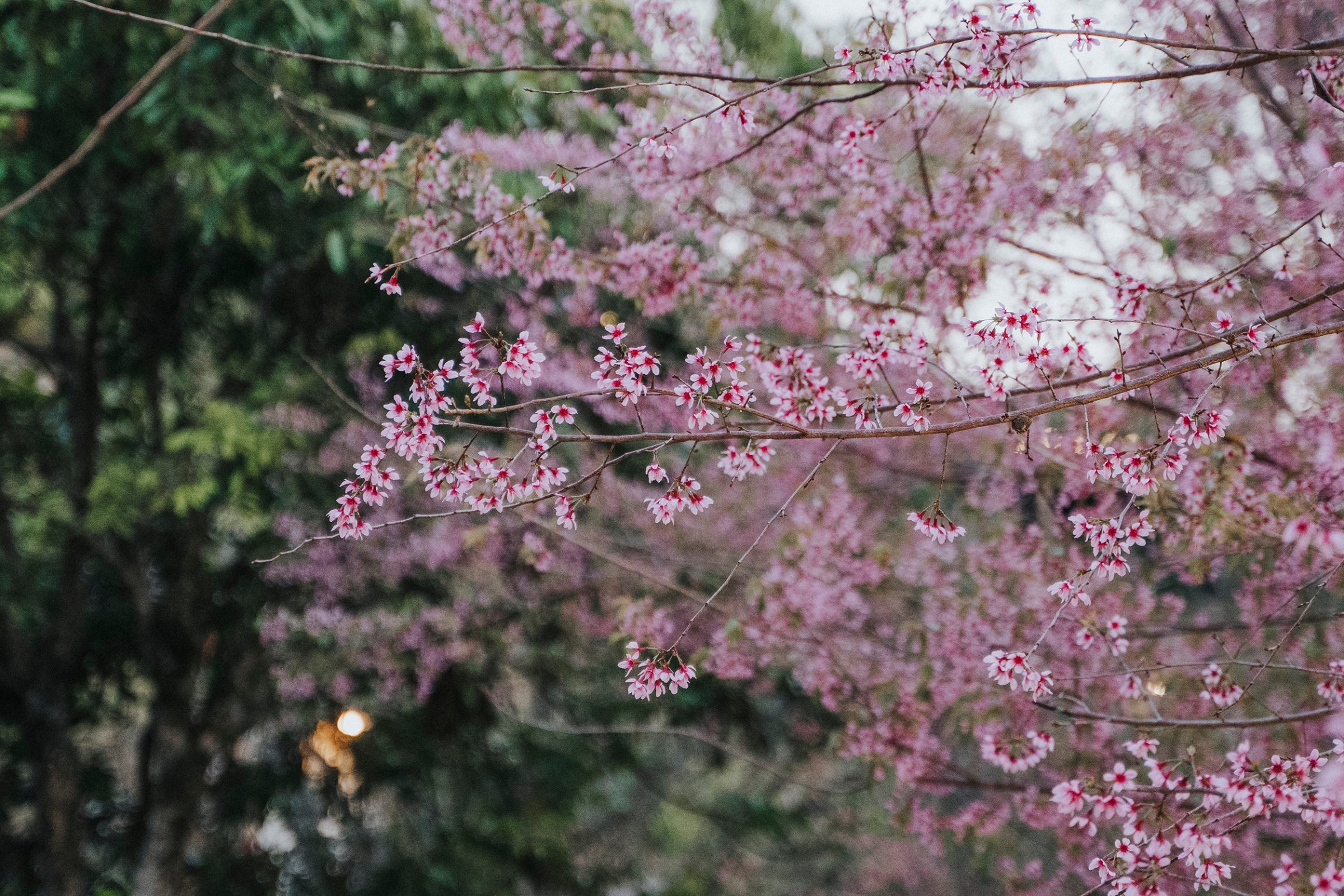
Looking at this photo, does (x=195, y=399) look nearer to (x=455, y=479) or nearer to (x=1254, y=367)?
(x=455, y=479)

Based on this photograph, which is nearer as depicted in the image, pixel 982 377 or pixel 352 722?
pixel 982 377

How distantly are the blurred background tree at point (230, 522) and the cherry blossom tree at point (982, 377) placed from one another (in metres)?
0.73

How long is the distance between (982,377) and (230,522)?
6.31 metres

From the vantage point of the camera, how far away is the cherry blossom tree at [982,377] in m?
1.89

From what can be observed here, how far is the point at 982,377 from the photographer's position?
213cm

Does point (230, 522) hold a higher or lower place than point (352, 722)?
higher

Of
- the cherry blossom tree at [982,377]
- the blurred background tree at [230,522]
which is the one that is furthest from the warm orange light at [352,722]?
the cherry blossom tree at [982,377]

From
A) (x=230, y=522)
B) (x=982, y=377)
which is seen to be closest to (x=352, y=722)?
(x=230, y=522)

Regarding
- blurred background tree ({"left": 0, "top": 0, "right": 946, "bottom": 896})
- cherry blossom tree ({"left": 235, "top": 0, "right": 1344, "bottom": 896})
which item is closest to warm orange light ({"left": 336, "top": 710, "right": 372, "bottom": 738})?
blurred background tree ({"left": 0, "top": 0, "right": 946, "bottom": 896})

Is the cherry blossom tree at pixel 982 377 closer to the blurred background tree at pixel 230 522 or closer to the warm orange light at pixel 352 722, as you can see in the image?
the blurred background tree at pixel 230 522

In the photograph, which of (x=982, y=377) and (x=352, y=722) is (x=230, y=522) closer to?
(x=352, y=722)

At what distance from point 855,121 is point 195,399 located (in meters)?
5.38

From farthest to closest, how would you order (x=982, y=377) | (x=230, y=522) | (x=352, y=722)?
1. (x=230, y=522)
2. (x=352, y=722)
3. (x=982, y=377)

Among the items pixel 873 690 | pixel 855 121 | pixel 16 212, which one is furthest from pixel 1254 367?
pixel 16 212
